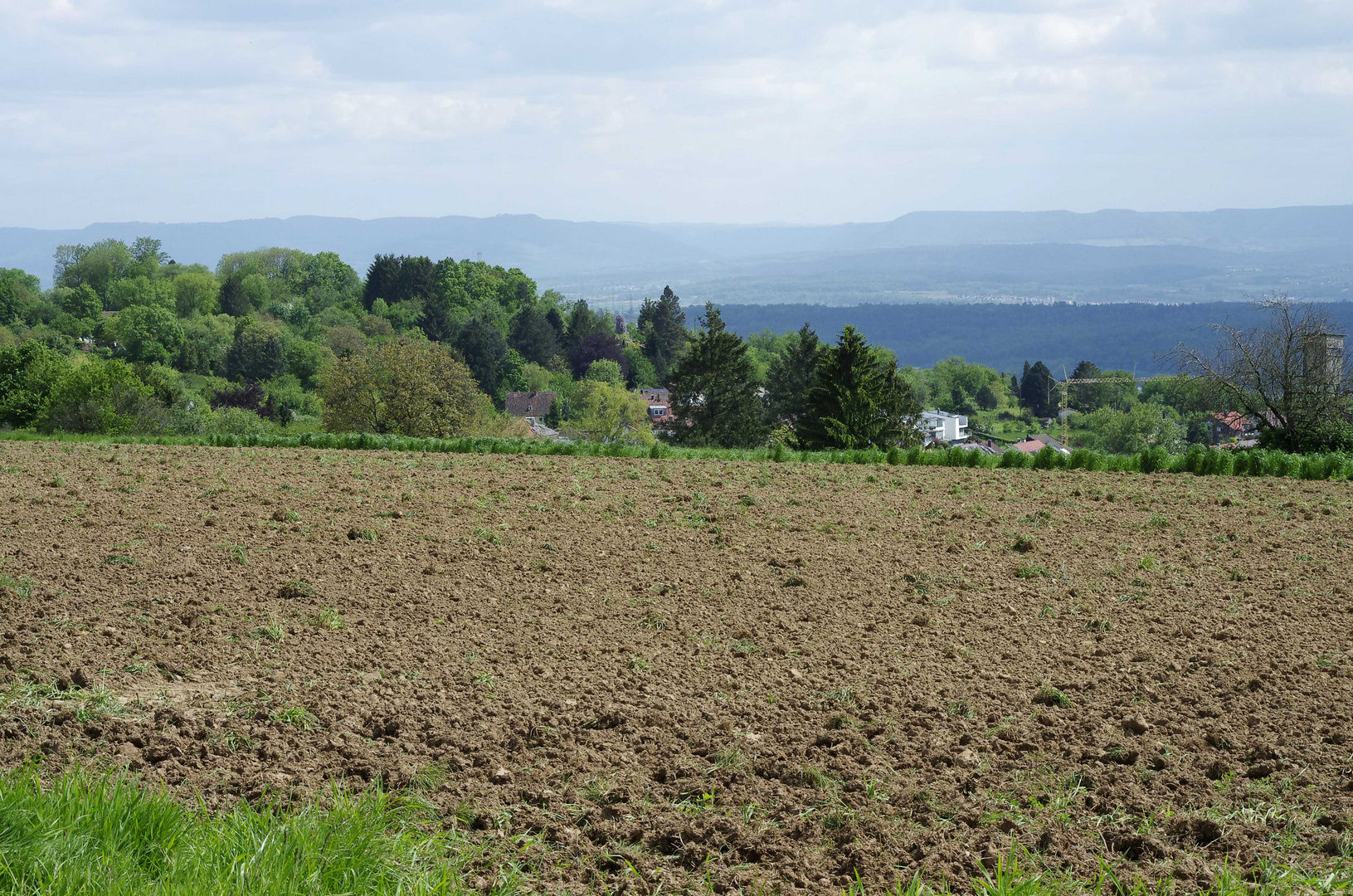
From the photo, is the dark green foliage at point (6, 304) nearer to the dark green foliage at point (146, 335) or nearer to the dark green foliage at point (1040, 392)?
the dark green foliage at point (146, 335)

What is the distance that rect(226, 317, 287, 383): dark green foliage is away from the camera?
98.1m

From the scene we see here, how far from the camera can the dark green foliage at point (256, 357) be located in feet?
322

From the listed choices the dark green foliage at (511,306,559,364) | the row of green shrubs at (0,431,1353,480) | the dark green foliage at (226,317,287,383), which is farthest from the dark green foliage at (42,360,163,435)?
the dark green foliage at (511,306,559,364)

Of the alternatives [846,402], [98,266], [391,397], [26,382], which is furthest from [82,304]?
[846,402]

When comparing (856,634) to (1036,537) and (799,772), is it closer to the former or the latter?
(799,772)

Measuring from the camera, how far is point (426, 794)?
16.0 ft

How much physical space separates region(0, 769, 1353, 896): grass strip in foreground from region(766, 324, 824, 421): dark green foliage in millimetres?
62836

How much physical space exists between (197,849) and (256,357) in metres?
104

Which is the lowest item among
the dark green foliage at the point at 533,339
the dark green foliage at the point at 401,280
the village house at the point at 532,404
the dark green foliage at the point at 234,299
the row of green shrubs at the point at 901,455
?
the village house at the point at 532,404

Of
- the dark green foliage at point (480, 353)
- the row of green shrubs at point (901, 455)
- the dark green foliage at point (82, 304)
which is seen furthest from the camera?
the dark green foliage at point (82, 304)

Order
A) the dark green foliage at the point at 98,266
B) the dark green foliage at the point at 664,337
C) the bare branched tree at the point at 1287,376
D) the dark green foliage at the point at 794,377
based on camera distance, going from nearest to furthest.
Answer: the bare branched tree at the point at 1287,376 < the dark green foliage at the point at 794,377 < the dark green foliage at the point at 664,337 < the dark green foliage at the point at 98,266

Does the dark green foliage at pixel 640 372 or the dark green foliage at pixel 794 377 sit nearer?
the dark green foliage at pixel 794 377

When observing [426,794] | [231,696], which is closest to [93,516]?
[231,696]

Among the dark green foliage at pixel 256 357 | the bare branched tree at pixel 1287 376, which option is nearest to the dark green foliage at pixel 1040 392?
the dark green foliage at pixel 256 357
